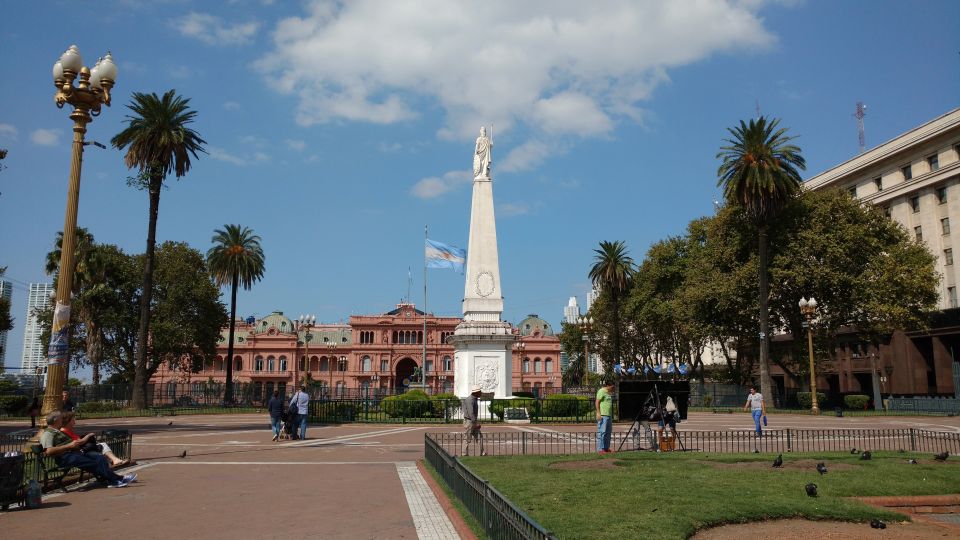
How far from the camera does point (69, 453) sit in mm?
10750

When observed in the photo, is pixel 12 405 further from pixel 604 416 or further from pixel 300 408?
pixel 604 416

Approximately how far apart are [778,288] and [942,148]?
18539 mm

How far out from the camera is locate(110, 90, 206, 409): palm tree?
126ft

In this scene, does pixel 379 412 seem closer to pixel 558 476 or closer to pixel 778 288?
pixel 558 476

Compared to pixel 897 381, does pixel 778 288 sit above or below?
above

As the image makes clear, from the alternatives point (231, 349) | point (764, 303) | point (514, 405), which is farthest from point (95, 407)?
point (764, 303)

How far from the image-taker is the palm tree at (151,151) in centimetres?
3828

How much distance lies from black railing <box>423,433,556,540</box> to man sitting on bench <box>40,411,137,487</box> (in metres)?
5.40

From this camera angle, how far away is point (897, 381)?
160 ft

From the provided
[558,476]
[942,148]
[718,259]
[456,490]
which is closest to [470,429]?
[558,476]

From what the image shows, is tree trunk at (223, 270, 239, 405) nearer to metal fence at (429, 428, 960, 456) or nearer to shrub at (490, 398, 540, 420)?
shrub at (490, 398, 540, 420)

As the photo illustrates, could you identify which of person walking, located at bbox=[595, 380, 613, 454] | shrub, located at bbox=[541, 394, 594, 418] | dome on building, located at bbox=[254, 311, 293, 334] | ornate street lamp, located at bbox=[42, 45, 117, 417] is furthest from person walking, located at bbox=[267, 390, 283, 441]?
dome on building, located at bbox=[254, 311, 293, 334]

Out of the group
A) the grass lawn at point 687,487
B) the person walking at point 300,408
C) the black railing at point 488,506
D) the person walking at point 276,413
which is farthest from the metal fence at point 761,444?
the black railing at point 488,506

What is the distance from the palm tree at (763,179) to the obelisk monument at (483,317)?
17.1m
